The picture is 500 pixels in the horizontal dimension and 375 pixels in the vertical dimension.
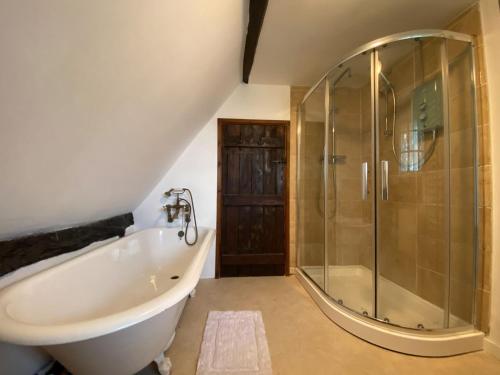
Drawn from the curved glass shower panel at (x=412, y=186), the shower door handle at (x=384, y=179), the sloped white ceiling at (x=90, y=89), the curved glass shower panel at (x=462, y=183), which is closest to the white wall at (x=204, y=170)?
the sloped white ceiling at (x=90, y=89)

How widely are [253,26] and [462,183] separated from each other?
183 centimetres

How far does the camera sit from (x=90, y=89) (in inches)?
29.7

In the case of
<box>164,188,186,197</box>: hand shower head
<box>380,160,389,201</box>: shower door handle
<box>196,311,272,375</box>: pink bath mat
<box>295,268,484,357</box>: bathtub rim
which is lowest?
<box>196,311,272,375</box>: pink bath mat

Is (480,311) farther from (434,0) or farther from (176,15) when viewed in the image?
(176,15)

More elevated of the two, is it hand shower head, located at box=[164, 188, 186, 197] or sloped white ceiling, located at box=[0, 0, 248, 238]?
sloped white ceiling, located at box=[0, 0, 248, 238]

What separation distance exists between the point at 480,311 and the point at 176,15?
243 centimetres

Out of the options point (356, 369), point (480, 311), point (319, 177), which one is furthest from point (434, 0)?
point (356, 369)

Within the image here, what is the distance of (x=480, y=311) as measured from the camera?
4.42 feet

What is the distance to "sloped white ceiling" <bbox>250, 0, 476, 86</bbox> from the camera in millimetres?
1416

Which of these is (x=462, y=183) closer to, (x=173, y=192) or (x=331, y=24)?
(x=331, y=24)

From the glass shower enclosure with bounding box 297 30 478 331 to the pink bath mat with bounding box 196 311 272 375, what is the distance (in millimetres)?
717

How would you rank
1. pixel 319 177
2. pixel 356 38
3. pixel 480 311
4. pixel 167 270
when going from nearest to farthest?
pixel 480 311 < pixel 356 38 < pixel 167 270 < pixel 319 177

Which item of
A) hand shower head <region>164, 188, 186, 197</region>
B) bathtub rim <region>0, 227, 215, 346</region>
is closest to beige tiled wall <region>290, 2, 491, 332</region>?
bathtub rim <region>0, 227, 215, 346</region>

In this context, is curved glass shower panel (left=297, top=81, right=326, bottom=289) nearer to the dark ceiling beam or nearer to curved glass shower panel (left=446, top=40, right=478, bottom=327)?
the dark ceiling beam
